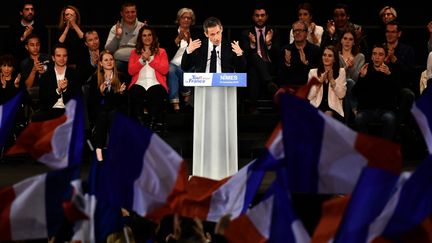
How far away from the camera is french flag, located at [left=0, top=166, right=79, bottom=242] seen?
8.06m

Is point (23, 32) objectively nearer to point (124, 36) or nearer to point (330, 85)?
point (124, 36)

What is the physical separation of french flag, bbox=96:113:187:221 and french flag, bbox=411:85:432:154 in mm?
1737

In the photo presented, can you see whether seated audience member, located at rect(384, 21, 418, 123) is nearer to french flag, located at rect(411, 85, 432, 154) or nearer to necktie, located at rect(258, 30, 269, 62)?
necktie, located at rect(258, 30, 269, 62)

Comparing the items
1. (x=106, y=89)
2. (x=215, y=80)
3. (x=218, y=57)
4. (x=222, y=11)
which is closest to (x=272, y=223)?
(x=215, y=80)

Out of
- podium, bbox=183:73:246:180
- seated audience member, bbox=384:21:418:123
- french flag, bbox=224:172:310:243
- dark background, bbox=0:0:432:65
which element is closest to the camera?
french flag, bbox=224:172:310:243

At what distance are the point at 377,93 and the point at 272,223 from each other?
6.21 meters

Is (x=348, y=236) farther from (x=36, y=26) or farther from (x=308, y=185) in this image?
(x=36, y=26)

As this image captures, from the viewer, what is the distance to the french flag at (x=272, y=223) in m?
7.51

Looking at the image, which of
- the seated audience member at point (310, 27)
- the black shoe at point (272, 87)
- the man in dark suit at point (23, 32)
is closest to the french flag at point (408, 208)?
the black shoe at point (272, 87)

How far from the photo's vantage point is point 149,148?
827 cm

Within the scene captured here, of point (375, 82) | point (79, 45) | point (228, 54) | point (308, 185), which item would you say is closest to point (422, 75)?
point (375, 82)

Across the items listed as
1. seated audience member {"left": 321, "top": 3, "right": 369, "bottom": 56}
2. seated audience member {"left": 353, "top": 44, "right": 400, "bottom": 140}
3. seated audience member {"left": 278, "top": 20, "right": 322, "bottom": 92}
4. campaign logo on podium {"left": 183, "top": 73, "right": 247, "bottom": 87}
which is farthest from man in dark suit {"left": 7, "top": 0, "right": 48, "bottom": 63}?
seated audience member {"left": 353, "top": 44, "right": 400, "bottom": 140}

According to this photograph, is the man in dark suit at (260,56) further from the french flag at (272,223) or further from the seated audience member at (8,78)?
the french flag at (272,223)

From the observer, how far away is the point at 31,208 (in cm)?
810
